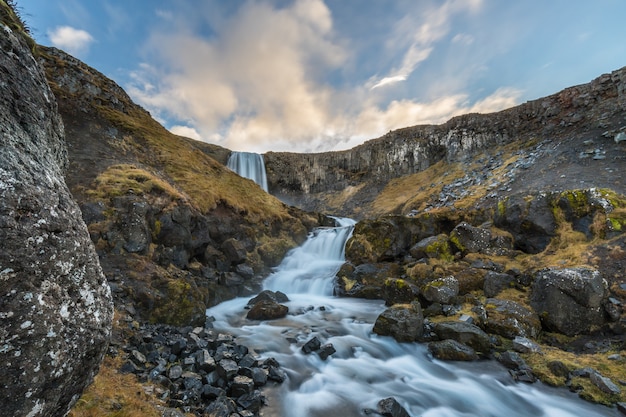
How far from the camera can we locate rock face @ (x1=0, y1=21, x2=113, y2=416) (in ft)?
9.68

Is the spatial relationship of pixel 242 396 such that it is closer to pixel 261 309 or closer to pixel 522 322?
pixel 261 309

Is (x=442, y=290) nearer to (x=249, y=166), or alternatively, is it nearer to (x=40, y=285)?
(x=40, y=285)

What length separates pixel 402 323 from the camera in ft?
37.4

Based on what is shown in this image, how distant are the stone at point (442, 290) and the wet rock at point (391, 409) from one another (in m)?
6.62

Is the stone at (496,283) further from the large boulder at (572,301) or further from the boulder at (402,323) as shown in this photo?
the boulder at (402,323)

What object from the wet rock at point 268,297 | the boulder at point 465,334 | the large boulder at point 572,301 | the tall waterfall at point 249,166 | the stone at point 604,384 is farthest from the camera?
the tall waterfall at point 249,166

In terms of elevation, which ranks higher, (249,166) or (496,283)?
(249,166)

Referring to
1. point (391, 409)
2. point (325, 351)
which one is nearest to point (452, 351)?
point (391, 409)

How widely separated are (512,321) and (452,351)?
276 centimetres

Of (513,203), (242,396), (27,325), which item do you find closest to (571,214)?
(513,203)

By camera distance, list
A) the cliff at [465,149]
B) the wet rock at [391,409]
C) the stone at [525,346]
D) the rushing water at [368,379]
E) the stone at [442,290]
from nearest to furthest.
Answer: the wet rock at [391,409] → the rushing water at [368,379] → the stone at [525,346] → the stone at [442,290] → the cliff at [465,149]

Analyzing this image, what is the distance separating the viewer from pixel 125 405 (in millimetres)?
5047

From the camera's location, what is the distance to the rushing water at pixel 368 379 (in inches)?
301

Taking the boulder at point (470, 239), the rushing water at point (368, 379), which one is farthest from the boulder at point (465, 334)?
the boulder at point (470, 239)
